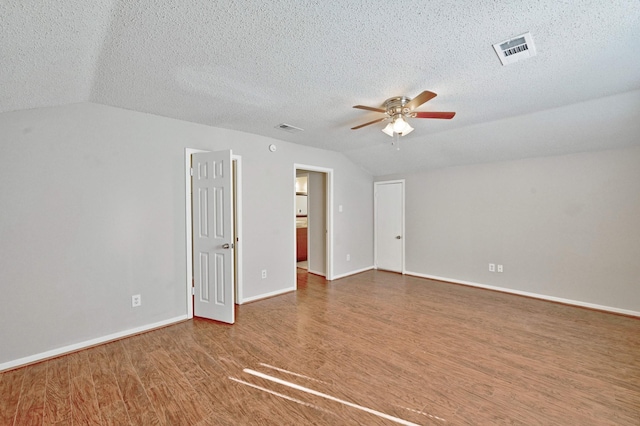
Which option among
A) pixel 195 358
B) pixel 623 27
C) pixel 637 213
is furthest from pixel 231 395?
pixel 637 213

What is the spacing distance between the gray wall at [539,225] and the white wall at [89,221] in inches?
141

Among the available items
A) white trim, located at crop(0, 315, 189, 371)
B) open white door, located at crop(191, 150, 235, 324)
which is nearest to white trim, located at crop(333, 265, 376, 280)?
open white door, located at crop(191, 150, 235, 324)

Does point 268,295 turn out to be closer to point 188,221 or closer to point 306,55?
point 188,221

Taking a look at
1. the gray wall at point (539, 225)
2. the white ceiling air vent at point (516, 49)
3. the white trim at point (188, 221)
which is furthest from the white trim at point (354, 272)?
the white ceiling air vent at point (516, 49)

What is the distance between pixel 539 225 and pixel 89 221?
5.74 metres

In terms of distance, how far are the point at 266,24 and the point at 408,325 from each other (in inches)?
127

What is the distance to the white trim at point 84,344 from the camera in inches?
94.8

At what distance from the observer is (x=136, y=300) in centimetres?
304

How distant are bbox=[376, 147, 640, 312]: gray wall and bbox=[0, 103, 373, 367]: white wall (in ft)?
11.8

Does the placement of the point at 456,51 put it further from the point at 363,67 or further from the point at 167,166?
the point at 167,166

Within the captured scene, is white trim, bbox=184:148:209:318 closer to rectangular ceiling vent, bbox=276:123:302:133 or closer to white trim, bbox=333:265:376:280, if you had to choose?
rectangular ceiling vent, bbox=276:123:302:133

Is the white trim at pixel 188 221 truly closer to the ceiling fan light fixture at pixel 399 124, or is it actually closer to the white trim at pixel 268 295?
the white trim at pixel 268 295

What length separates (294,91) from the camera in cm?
263

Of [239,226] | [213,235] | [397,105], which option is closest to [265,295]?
[239,226]
